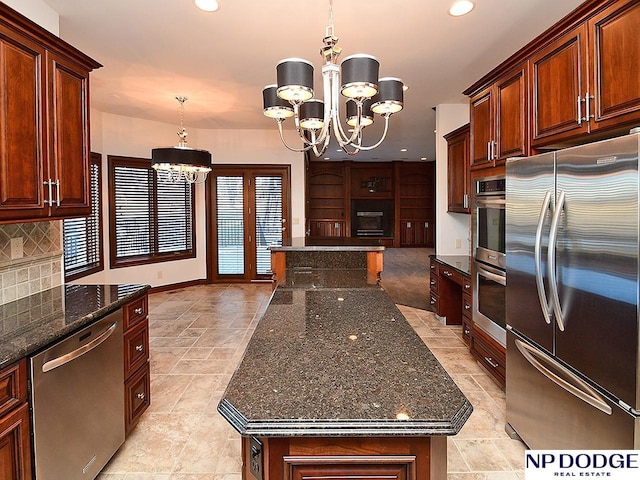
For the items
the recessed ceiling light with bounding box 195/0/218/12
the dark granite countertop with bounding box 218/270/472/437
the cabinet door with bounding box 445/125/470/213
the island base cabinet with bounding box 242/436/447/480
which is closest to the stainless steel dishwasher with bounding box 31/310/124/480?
the dark granite countertop with bounding box 218/270/472/437

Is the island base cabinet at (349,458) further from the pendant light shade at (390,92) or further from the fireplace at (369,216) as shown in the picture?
the fireplace at (369,216)

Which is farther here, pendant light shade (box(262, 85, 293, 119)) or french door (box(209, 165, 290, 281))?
french door (box(209, 165, 290, 281))

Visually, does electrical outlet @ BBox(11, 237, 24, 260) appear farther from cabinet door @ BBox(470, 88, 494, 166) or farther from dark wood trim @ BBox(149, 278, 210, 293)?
dark wood trim @ BBox(149, 278, 210, 293)

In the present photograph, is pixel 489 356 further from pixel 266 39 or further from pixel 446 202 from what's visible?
pixel 266 39

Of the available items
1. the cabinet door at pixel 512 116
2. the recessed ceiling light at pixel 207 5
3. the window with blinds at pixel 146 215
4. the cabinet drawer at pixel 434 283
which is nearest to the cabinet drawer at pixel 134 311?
the recessed ceiling light at pixel 207 5

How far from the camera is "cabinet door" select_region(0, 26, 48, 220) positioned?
72.7 inches

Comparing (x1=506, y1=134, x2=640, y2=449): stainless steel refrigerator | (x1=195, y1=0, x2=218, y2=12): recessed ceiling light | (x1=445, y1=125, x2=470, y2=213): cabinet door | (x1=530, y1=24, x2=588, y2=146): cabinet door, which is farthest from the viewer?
(x1=445, y1=125, x2=470, y2=213): cabinet door

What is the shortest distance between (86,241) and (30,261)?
3239mm

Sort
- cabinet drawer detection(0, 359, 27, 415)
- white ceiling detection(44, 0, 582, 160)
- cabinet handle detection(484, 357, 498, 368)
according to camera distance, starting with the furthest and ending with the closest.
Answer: cabinet handle detection(484, 357, 498, 368), white ceiling detection(44, 0, 582, 160), cabinet drawer detection(0, 359, 27, 415)

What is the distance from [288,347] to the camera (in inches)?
58.0

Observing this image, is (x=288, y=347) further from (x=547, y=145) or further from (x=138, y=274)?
(x=138, y=274)

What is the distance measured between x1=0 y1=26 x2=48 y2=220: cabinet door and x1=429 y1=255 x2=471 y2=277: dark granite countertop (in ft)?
11.2

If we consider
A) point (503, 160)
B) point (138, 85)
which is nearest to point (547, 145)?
point (503, 160)

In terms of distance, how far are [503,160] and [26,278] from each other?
3.22 metres
